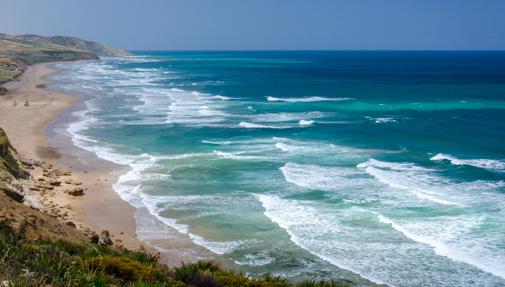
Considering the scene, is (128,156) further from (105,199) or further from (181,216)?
(181,216)

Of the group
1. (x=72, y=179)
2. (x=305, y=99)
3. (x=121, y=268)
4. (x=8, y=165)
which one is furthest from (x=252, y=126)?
(x=121, y=268)

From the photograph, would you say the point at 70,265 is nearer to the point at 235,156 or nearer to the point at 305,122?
the point at 235,156

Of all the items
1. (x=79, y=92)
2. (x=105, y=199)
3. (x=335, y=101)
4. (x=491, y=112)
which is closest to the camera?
(x=105, y=199)

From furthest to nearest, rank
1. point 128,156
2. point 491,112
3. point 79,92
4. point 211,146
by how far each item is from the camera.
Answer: point 79,92
point 491,112
point 211,146
point 128,156

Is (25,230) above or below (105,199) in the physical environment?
above

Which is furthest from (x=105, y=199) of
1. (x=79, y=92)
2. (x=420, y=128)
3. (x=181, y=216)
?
(x=79, y=92)

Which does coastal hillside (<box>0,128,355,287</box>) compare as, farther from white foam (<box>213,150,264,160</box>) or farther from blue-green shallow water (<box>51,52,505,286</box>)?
white foam (<box>213,150,264,160</box>)
